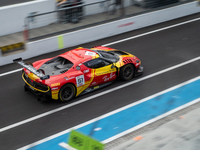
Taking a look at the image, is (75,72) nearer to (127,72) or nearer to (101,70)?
(101,70)

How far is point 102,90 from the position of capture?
10586 mm

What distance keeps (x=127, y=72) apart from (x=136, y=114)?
2.10m

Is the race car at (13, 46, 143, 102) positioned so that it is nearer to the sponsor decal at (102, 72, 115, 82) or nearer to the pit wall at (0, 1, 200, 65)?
the sponsor decal at (102, 72, 115, 82)

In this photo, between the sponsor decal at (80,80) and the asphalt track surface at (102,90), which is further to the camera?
the sponsor decal at (80,80)

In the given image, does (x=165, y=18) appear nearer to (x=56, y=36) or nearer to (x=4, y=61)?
(x=56, y=36)

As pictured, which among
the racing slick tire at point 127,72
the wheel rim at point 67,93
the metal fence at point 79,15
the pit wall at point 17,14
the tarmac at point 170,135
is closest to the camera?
the tarmac at point 170,135

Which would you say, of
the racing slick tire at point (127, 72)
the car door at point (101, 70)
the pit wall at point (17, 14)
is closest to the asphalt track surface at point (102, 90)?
the racing slick tire at point (127, 72)

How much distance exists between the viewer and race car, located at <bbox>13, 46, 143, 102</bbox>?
9.38 m

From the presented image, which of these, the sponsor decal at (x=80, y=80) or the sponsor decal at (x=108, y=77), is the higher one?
the sponsor decal at (x=80, y=80)

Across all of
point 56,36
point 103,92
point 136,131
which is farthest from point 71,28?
point 136,131

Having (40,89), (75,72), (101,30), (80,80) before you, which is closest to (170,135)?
(80,80)

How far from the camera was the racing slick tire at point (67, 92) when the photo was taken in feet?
31.3

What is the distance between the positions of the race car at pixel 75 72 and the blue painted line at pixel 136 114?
4.73 feet

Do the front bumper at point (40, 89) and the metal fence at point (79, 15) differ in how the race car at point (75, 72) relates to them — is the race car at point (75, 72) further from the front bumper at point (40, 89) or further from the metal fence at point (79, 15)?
the metal fence at point (79, 15)
